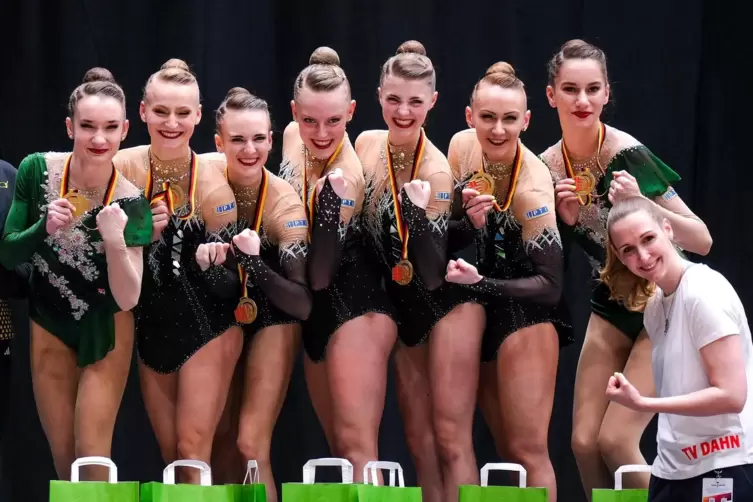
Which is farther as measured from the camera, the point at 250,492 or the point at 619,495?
the point at 250,492

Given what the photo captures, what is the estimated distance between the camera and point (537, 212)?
433 centimetres

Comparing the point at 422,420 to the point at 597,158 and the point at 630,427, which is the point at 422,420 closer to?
the point at 630,427

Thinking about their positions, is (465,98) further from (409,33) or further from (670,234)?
(670,234)

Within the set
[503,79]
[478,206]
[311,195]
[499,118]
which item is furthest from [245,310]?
[503,79]

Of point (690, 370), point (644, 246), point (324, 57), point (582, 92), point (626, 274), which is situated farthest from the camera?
point (324, 57)

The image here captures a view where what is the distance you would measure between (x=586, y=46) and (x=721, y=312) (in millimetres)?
1722

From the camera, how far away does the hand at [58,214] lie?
4.03m

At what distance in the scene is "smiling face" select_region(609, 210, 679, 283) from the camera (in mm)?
3301

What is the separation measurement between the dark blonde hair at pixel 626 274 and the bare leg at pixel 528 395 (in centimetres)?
84

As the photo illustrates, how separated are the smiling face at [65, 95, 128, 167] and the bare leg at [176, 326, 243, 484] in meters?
0.79

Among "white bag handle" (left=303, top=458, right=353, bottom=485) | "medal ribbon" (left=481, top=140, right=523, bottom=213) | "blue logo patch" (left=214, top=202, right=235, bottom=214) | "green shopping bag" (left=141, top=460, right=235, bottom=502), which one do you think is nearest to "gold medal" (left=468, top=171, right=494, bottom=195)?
"medal ribbon" (left=481, top=140, right=523, bottom=213)

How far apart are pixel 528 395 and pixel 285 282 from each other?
983mm

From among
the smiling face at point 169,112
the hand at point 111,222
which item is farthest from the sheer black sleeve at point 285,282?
the smiling face at point 169,112

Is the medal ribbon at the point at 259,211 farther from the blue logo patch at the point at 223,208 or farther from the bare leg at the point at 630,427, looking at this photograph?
the bare leg at the point at 630,427
